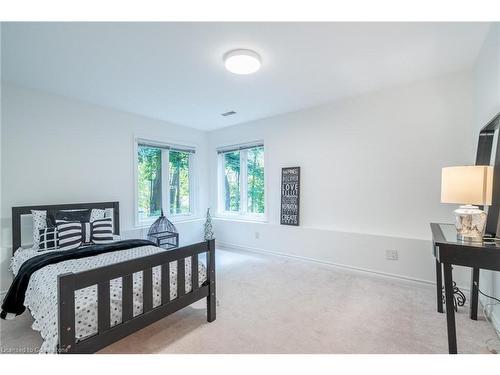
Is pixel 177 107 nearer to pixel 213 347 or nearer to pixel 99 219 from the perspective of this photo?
pixel 99 219

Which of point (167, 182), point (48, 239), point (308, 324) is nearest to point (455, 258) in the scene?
point (308, 324)

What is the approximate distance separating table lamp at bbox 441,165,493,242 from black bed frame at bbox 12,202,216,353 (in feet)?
6.26

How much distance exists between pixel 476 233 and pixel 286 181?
2554mm

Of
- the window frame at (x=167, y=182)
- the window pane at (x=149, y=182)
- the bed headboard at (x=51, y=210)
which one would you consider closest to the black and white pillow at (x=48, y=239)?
the bed headboard at (x=51, y=210)

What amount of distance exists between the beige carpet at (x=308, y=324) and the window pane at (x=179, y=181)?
210cm

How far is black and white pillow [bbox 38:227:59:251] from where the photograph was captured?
258cm

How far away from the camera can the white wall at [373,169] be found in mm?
2756

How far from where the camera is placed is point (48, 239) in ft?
8.54

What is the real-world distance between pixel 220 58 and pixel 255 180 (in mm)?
2534

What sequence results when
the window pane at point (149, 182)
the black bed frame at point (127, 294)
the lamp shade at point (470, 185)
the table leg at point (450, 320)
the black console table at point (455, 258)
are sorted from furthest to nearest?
the window pane at point (149, 182) < the lamp shade at point (470, 185) < the table leg at point (450, 320) < the black console table at point (455, 258) < the black bed frame at point (127, 294)

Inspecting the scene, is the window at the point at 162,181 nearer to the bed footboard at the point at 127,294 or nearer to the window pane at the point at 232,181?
the window pane at the point at 232,181

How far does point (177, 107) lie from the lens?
12.0 feet

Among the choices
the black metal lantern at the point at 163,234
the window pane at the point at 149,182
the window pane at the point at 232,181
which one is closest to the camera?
the black metal lantern at the point at 163,234
